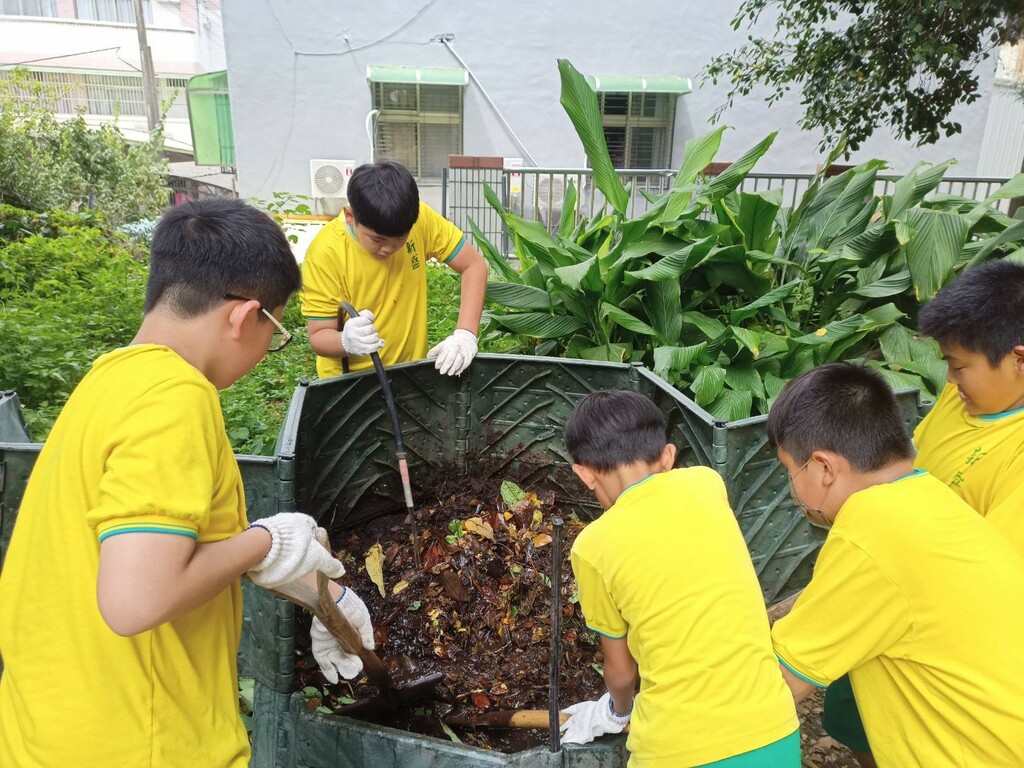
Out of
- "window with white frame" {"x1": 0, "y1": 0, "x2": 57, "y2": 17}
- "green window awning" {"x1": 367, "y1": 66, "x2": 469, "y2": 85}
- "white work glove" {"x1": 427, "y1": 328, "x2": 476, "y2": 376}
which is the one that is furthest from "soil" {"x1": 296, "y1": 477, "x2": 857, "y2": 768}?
"window with white frame" {"x1": 0, "y1": 0, "x2": 57, "y2": 17}

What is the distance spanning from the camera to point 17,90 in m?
9.43

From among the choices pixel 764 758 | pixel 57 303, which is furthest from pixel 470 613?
pixel 57 303

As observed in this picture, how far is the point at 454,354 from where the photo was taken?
2697 millimetres

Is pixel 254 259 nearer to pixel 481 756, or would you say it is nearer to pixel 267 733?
pixel 481 756

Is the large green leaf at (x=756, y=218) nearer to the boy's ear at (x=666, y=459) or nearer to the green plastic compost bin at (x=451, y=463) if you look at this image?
the green plastic compost bin at (x=451, y=463)

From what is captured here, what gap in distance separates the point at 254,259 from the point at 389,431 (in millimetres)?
1541

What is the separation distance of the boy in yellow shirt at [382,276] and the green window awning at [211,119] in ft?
35.4

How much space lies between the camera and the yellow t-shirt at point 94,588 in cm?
101

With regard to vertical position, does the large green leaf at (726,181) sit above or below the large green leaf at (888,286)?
above

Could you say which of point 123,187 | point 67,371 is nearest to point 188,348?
point 67,371

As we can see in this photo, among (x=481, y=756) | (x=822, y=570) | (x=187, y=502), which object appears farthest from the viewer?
(x=481, y=756)

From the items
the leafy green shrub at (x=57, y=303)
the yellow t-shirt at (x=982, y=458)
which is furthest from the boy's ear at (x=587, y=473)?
the leafy green shrub at (x=57, y=303)

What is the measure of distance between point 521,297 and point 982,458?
2167mm

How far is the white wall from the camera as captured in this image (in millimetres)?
10711
